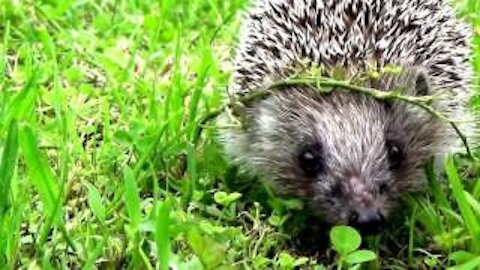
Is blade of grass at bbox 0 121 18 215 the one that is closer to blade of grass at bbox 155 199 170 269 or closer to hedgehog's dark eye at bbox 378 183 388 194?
blade of grass at bbox 155 199 170 269

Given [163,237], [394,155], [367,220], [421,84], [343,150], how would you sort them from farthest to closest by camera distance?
1. [421,84]
2. [394,155]
3. [343,150]
4. [367,220]
5. [163,237]

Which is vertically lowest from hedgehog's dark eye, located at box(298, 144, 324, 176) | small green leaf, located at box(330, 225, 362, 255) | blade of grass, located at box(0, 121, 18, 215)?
small green leaf, located at box(330, 225, 362, 255)

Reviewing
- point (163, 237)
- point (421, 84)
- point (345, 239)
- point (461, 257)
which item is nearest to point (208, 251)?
point (163, 237)

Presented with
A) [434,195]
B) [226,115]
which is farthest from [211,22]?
[434,195]

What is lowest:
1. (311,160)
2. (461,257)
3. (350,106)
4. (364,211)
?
(461,257)

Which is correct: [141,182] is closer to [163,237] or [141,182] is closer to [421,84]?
[163,237]

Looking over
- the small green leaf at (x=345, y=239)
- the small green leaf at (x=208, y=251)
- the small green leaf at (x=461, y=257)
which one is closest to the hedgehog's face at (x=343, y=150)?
the small green leaf at (x=345, y=239)

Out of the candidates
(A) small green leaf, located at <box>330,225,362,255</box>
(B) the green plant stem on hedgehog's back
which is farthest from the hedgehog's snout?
(B) the green plant stem on hedgehog's back
